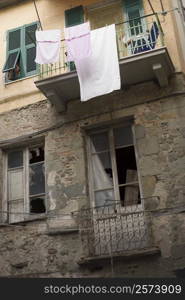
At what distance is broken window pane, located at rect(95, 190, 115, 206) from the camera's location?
8.45m

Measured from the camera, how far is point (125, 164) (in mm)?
8656

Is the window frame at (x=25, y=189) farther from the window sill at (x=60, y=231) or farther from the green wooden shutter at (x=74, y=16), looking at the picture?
the green wooden shutter at (x=74, y=16)

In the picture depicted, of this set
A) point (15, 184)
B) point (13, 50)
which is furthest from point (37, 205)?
point (13, 50)

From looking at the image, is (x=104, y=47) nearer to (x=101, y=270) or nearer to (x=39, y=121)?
(x=39, y=121)

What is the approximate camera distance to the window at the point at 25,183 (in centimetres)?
897

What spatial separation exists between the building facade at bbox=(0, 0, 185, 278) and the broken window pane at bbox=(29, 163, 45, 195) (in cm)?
2

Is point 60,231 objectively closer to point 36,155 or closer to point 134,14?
point 36,155

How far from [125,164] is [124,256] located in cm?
182

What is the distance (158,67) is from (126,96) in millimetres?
886

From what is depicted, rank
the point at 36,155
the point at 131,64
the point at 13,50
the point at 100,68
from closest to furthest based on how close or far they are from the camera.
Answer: the point at 100,68
the point at 131,64
the point at 36,155
the point at 13,50

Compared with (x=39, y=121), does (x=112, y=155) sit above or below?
below

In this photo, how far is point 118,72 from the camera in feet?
26.7

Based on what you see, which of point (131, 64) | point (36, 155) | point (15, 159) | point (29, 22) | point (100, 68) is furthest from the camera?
point (29, 22)

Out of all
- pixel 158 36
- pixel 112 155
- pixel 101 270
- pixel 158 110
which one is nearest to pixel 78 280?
pixel 101 270
